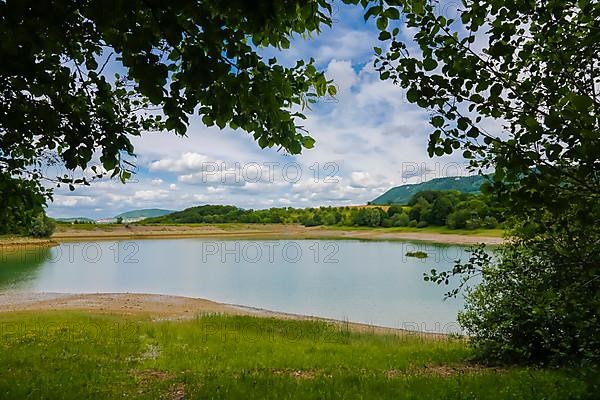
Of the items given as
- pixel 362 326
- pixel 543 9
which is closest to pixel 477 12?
pixel 543 9

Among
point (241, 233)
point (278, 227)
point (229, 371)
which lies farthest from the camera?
point (278, 227)

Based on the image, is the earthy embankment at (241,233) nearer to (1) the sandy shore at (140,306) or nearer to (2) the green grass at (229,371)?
(1) the sandy shore at (140,306)

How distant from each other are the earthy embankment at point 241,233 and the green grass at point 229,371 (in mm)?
67584

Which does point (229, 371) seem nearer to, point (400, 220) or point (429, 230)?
point (429, 230)

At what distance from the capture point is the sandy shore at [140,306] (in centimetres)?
2047

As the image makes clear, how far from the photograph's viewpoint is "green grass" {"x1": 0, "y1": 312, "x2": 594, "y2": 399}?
601cm

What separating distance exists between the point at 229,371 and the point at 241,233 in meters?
112

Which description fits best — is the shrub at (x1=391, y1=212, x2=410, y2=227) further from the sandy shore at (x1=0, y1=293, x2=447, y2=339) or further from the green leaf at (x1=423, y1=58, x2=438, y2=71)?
the green leaf at (x1=423, y1=58, x2=438, y2=71)

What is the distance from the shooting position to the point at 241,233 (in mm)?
A: 119125

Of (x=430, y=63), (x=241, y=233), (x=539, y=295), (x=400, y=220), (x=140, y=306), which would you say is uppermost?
(x=430, y=63)

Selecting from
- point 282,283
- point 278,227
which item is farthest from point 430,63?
point 278,227

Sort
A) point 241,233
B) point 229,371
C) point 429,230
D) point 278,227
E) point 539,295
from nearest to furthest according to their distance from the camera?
point 539,295, point 229,371, point 429,230, point 241,233, point 278,227

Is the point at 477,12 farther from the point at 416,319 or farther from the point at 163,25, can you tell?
the point at 416,319

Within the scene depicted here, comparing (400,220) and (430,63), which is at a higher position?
(430,63)
